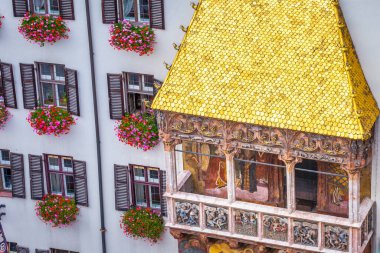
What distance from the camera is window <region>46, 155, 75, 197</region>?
4544cm

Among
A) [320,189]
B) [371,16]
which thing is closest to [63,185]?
[320,189]

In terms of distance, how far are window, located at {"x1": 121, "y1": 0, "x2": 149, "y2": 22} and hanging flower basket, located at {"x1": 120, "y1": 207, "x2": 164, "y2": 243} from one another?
214 inches

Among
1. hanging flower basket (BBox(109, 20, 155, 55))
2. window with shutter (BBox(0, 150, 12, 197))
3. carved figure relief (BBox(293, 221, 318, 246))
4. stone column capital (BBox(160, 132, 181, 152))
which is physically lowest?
carved figure relief (BBox(293, 221, 318, 246))

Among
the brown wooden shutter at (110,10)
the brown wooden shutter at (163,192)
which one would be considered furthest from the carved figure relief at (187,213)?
the brown wooden shutter at (110,10)

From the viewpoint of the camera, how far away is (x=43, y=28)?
43500 millimetres

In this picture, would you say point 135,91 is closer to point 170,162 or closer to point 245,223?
point 170,162

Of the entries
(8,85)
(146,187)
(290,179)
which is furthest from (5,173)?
(290,179)

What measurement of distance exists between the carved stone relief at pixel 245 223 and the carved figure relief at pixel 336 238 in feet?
6.78

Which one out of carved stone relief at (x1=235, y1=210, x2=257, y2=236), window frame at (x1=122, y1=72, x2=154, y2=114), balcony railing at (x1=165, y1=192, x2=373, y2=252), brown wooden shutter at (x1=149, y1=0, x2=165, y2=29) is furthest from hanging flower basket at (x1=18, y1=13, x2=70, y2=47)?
carved stone relief at (x1=235, y1=210, x2=257, y2=236)

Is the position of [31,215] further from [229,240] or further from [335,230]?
[335,230]

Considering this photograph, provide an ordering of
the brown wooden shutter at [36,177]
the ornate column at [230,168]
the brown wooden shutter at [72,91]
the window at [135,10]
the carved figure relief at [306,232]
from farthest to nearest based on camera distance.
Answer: the brown wooden shutter at [36,177]
the brown wooden shutter at [72,91]
the window at [135,10]
the ornate column at [230,168]
the carved figure relief at [306,232]

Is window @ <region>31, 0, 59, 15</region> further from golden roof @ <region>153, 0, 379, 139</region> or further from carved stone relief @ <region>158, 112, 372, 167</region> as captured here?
carved stone relief @ <region>158, 112, 372, 167</region>

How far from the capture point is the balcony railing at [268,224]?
132 ft

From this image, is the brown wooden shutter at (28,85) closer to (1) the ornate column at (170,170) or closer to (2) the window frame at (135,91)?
(2) the window frame at (135,91)
